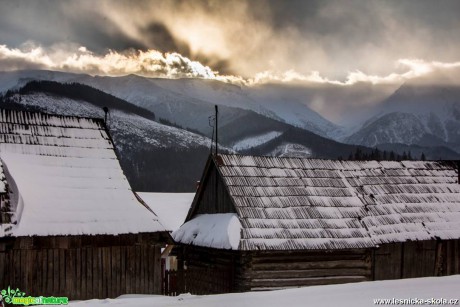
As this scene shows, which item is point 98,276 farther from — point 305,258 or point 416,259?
point 416,259

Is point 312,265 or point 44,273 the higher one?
point 44,273

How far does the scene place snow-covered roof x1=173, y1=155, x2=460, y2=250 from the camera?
21688mm

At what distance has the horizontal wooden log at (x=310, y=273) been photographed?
69.9 feet

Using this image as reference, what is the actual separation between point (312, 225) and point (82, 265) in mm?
9296

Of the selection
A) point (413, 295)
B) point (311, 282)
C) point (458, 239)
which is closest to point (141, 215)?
point (311, 282)

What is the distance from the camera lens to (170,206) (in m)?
44.6

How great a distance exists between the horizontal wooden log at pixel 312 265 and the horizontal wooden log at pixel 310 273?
12 centimetres

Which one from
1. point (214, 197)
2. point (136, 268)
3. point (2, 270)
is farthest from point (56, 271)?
point (214, 197)

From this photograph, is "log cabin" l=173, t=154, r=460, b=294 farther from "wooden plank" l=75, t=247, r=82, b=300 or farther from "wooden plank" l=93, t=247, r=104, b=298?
"wooden plank" l=75, t=247, r=82, b=300

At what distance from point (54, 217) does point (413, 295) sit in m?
11.4

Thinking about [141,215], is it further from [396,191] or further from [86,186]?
[396,191]

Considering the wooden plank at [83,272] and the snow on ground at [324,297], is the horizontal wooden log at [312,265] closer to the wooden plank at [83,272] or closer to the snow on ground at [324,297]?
the snow on ground at [324,297]

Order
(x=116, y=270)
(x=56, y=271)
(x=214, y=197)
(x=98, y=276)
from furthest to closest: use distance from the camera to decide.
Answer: (x=214, y=197) → (x=116, y=270) → (x=98, y=276) → (x=56, y=271)

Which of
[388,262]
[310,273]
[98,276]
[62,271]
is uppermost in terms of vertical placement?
[62,271]
